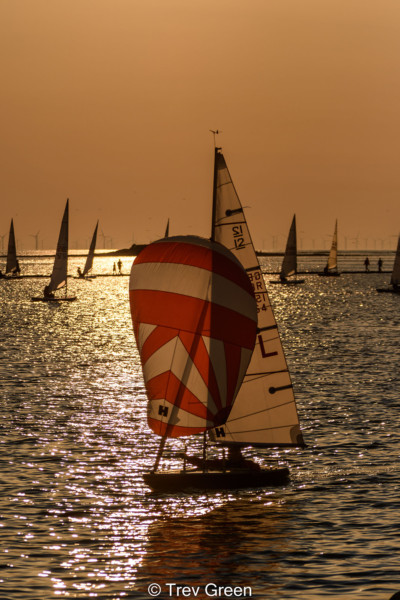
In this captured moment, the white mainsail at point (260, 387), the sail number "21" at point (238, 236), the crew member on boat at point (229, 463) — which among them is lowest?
the crew member on boat at point (229, 463)

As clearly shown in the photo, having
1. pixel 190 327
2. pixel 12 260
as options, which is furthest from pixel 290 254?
pixel 190 327

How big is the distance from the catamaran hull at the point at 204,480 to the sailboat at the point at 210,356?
0.08 ft

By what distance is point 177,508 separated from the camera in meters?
26.8

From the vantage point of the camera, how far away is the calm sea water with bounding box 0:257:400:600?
848 inches

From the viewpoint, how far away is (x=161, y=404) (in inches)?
1017

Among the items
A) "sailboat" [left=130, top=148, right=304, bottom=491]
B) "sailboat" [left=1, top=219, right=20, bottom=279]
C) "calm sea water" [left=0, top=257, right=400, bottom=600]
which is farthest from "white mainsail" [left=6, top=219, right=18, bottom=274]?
"sailboat" [left=130, top=148, right=304, bottom=491]

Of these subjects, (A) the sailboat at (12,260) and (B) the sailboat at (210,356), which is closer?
(B) the sailboat at (210,356)

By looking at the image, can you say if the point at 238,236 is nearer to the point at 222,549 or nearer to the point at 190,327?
the point at 190,327

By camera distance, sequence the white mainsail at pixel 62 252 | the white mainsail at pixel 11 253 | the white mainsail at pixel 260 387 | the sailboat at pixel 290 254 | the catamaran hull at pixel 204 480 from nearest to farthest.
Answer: the catamaran hull at pixel 204 480 < the white mainsail at pixel 260 387 < the white mainsail at pixel 62 252 < the sailboat at pixel 290 254 < the white mainsail at pixel 11 253

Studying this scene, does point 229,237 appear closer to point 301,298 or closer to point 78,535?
point 78,535

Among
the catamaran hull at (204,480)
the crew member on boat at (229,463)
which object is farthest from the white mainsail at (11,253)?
the catamaran hull at (204,480)

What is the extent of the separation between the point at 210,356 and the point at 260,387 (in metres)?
2.38

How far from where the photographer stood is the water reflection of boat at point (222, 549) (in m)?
21.5

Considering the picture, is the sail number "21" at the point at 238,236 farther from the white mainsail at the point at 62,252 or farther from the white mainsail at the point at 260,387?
the white mainsail at the point at 62,252
